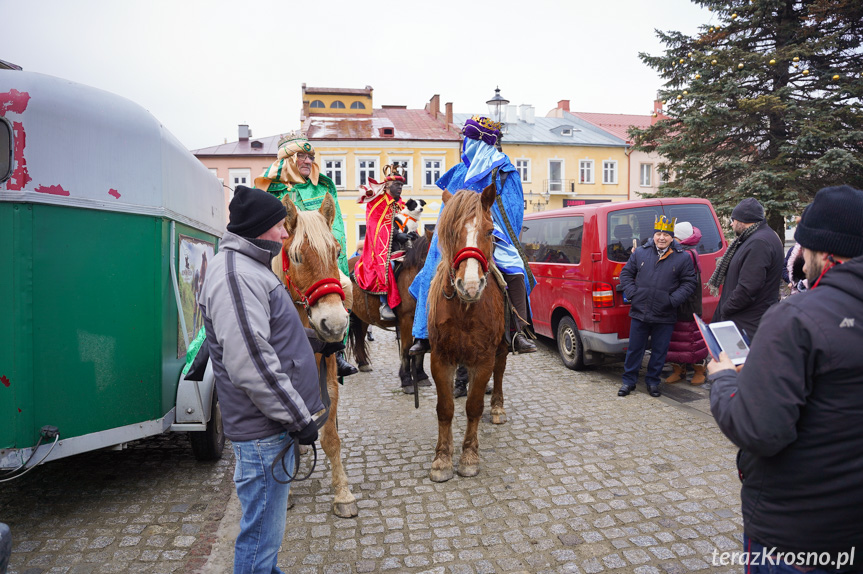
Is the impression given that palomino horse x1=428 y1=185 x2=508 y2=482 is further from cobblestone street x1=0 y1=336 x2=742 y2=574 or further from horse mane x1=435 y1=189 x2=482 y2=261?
cobblestone street x1=0 y1=336 x2=742 y2=574

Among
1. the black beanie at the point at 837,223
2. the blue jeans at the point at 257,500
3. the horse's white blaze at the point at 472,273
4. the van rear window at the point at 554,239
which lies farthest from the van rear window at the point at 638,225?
the blue jeans at the point at 257,500

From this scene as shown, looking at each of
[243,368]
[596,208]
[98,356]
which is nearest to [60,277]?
[98,356]

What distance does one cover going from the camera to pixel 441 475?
4.07 m

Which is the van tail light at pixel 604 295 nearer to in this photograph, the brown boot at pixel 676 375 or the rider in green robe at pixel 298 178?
the brown boot at pixel 676 375

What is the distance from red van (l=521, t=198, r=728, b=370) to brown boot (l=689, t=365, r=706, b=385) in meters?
0.74

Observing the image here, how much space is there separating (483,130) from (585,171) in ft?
112

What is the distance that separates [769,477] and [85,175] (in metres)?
4.08

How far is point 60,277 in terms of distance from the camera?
3236mm

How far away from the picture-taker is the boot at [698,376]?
6520 mm

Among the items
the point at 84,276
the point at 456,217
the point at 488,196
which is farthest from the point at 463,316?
the point at 84,276

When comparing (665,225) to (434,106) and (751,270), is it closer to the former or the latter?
(751,270)

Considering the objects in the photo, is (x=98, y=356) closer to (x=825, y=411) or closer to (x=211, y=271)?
(x=211, y=271)

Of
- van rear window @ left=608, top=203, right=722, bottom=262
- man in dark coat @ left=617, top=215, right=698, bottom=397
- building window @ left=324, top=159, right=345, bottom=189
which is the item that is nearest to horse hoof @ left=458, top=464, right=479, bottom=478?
man in dark coat @ left=617, top=215, right=698, bottom=397

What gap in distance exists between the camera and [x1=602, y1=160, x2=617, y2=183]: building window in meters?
36.7
